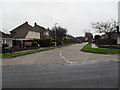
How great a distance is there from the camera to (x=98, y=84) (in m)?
5.11

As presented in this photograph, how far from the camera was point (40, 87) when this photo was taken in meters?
5.01

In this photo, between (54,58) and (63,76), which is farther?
(54,58)

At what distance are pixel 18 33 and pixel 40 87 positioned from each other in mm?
51068

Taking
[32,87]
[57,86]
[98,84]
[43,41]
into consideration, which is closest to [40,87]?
[32,87]

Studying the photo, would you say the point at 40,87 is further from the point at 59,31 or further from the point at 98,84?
the point at 59,31

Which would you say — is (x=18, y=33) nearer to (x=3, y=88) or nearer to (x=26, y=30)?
(x=26, y=30)

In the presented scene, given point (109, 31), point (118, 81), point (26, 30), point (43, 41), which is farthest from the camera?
point (26, 30)

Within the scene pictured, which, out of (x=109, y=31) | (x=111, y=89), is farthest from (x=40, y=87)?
(x=109, y=31)

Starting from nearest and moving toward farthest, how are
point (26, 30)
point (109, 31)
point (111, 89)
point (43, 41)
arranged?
point (111, 89) → point (109, 31) → point (43, 41) → point (26, 30)

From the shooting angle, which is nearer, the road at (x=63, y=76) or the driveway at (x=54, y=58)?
the road at (x=63, y=76)

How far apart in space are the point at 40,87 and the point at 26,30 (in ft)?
165

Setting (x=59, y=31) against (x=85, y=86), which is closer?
(x=85, y=86)

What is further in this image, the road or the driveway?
the driveway

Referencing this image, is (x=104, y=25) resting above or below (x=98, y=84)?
above
